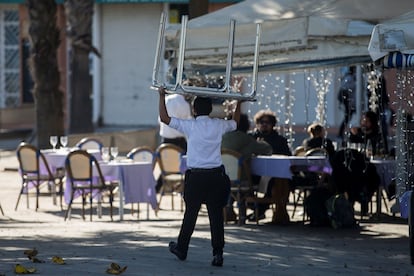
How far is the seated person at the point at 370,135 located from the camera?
16312mm

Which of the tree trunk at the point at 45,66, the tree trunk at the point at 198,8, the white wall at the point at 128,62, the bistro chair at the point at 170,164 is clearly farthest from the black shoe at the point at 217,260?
the white wall at the point at 128,62

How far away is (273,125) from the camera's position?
52.5 feet

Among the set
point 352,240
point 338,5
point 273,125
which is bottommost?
point 352,240

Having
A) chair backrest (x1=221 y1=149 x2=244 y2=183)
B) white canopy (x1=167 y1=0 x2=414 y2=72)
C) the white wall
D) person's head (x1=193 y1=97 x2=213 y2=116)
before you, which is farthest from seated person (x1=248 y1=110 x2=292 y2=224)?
the white wall

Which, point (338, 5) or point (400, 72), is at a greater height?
point (338, 5)

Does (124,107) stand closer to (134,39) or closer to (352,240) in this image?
(134,39)

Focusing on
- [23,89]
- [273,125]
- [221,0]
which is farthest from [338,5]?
[23,89]

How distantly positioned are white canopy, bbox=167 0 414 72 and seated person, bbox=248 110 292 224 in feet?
3.29

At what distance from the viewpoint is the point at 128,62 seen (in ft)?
113

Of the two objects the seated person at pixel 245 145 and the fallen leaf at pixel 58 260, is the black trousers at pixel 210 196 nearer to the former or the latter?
the fallen leaf at pixel 58 260

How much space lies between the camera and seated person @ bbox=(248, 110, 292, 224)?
15.3m

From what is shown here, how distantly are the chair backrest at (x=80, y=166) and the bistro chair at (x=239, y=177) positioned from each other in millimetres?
2125

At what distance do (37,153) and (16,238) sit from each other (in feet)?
14.0

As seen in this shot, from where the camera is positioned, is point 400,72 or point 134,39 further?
point 134,39
